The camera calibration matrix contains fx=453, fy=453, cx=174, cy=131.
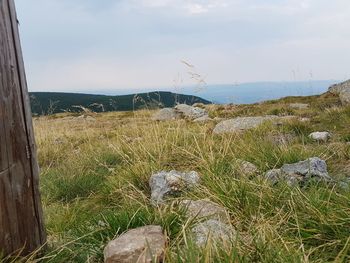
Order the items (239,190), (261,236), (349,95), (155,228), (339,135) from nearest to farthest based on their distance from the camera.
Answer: (261,236), (155,228), (239,190), (339,135), (349,95)

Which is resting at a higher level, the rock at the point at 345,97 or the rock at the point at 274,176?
the rock at the point at 274,176

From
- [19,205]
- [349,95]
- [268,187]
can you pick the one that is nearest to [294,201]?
[268,187]

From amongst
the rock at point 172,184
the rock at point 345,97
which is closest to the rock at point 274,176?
the rock at point 172,184

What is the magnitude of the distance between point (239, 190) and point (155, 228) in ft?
2.88

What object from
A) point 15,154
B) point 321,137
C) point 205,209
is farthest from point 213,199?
point 321,137

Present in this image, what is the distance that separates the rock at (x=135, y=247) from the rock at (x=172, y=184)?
115cm

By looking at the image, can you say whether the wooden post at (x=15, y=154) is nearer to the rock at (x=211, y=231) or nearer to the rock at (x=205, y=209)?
the rock at (x=211, y=231)

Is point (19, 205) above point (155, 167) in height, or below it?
above

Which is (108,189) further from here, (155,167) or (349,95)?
(349,95)

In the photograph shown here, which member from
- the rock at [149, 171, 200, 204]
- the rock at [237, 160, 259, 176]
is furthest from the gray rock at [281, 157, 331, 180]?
the rock at [149, 171, 200, 204]

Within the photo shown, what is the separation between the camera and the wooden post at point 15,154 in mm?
2334

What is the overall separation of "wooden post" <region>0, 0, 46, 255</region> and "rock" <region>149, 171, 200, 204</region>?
4.68 feet

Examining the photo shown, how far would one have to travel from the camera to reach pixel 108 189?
4.59 m

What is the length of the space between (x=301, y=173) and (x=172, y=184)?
3.68ft
